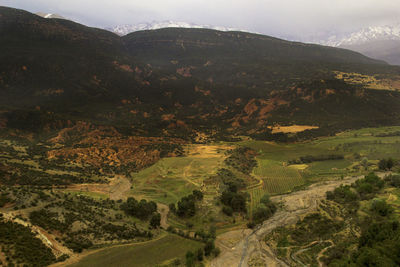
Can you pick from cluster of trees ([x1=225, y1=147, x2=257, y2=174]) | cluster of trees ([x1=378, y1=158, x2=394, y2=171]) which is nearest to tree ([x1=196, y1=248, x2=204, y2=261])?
cluster of trees ([x1=225, y1=147, x2=257, y2=174])

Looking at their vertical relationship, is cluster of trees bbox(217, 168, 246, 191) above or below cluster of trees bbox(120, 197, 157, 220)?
above

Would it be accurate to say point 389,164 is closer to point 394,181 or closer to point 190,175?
point 394,181

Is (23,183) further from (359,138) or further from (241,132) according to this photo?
(359,138)

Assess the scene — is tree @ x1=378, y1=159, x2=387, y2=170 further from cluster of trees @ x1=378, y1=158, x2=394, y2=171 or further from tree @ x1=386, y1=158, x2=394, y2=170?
tree @ x1=386, y1=158, x2=394, y2=170

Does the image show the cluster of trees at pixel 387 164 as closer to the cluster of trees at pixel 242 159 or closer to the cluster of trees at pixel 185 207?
the cluster of trees at pixel 242 159

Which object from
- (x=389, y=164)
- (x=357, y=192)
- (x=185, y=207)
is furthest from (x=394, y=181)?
(x=185, y=207)

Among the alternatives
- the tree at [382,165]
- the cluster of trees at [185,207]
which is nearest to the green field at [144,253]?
the cluster of trees at [185,207]
